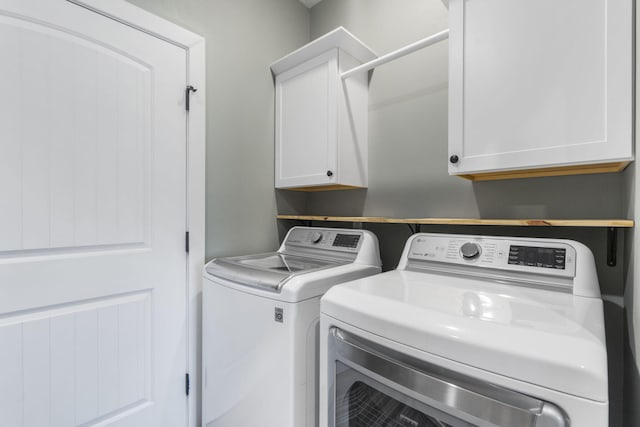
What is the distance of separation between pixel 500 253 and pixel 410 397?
0.69 metres

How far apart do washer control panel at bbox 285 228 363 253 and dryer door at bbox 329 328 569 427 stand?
713 millimetres

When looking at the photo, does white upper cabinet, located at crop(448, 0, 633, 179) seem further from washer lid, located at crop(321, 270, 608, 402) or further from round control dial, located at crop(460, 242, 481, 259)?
washer lid, located at crop(321, 270, 608, 402)

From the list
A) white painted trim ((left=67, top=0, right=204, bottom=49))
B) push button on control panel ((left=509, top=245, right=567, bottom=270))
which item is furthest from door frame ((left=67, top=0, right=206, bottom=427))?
push button on control panel ((left=509, top=245, right=567, bottom=270))

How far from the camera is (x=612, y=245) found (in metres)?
1.12

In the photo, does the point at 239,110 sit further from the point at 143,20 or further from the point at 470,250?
the point at 470,250

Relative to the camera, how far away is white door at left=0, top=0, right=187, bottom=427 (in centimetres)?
113

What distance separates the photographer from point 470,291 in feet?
3.33

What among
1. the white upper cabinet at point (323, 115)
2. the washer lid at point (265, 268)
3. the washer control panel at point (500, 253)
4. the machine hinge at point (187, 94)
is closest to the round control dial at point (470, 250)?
the washer control panel at point (500, 253)

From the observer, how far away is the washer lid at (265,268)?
3.87 ft

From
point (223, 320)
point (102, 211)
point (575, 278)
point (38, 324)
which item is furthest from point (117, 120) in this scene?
point (575, 278)

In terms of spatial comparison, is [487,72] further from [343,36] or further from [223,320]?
[223,320]

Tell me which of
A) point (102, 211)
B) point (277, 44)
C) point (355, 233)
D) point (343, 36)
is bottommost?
point (355, 233)

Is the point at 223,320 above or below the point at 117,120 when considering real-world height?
below

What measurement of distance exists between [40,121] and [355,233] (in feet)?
4.75
